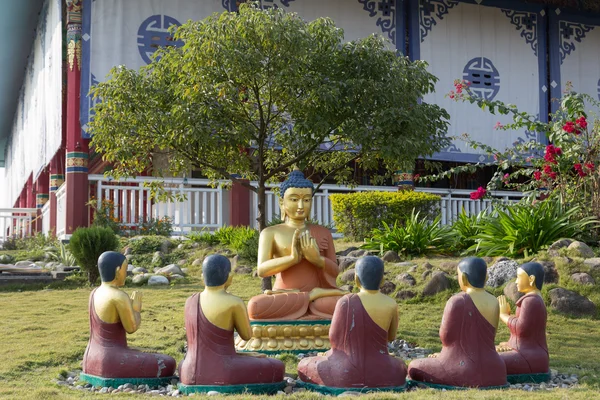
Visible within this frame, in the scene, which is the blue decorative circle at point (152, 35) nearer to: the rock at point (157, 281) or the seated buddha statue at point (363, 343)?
the rock at point (157, 281)

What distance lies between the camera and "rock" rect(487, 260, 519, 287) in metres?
8.82

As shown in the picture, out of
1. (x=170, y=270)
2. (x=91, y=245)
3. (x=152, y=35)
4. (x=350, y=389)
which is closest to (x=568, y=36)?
(x=152, y=35)

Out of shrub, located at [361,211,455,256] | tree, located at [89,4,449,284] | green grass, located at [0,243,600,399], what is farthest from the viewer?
shrub, located at [361,211,455,256]

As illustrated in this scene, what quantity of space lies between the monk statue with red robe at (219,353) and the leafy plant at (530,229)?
203 inches

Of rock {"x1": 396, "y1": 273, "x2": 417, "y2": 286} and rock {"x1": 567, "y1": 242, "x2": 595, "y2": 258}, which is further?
rock {"x1": 396, "y1": 273, "x2": 417, "y2": 286}

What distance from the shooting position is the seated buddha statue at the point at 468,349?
5059mm

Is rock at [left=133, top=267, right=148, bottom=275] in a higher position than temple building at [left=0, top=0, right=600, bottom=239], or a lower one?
lower

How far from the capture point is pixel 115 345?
536cm

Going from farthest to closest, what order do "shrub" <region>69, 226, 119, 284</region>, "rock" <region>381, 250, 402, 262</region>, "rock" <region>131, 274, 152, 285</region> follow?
"rock" <region>131, 274, 152, 285</region> → "shrub" <region>69, 226, 119, 284</region> → "rock" <region>381, 250, 402, 262</region>

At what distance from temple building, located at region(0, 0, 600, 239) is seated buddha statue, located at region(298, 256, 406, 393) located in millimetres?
8460

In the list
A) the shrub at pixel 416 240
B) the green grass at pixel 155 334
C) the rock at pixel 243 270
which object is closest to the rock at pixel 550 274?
the green grass at pixel 155 334

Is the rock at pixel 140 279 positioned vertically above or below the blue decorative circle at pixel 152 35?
below

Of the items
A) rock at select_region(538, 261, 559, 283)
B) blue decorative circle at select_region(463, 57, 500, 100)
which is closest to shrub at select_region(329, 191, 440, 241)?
rock at select_region(538, 261, 559, 283)

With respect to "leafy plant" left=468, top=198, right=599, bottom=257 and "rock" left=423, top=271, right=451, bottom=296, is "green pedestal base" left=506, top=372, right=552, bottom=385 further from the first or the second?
"leafy plant" left=468, top=198, right=599, bottom=257
